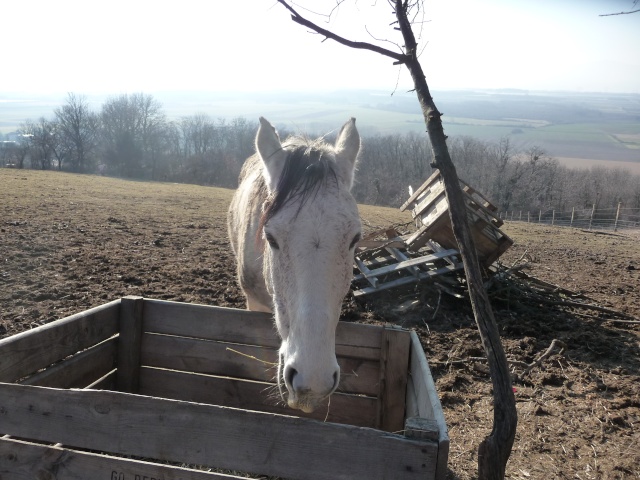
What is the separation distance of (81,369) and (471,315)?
19.0 ft

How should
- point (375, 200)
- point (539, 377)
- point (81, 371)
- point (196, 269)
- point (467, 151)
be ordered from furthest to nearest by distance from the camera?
1. point (467, 151)
2. point (375, 200)
3. point (196, 269)
4. point (539, 377)
5. point (81, 371)

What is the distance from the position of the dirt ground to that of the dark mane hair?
2618 mm

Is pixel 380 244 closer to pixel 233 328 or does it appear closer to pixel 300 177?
pixel 233 328

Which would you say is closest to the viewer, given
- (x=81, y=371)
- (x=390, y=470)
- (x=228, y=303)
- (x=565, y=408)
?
(x=390, y=470)

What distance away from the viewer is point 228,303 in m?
7.32

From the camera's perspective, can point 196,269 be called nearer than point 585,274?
Yes

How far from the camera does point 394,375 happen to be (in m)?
3.47

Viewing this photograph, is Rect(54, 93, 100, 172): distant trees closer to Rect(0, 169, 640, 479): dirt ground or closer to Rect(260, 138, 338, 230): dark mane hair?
Rect(0, 169, 640, 479): dirt ground

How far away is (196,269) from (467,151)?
6363 cm

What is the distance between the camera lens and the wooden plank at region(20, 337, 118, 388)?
9.83ft

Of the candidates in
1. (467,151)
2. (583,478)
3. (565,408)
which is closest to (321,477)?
(583,478)

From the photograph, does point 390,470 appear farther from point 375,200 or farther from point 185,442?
point 375,200

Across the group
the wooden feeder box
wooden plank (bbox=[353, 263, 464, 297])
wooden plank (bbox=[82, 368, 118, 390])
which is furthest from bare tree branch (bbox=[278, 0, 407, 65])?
wooden plank (bbox=[353, 263, 464, 297])

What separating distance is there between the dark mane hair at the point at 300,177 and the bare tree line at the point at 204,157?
4785cm
